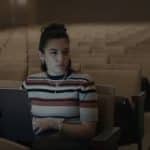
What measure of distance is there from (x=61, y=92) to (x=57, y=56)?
188 mm

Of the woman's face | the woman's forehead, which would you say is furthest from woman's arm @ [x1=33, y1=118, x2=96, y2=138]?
the woman's forehead

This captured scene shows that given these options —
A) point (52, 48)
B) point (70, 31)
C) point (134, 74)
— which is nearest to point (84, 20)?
point (70, 31)

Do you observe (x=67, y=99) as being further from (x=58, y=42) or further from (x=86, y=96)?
(x=58, y=42)

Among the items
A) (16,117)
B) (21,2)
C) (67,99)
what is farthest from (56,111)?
(21,2)

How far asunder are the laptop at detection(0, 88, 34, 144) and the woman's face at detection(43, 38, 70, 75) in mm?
623

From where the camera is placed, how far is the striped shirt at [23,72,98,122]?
2.25 meters

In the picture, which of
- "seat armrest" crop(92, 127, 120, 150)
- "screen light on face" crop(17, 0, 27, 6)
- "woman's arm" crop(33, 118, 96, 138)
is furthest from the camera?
"screen light on face" crop(17, 0, 27, 6)

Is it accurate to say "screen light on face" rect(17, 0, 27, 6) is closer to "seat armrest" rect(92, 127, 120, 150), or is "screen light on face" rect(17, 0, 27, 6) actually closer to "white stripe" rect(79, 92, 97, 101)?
"seat armrest" rect(92, 127, 120, 150)

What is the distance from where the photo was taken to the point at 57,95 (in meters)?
2.29

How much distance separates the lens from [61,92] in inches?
90.0

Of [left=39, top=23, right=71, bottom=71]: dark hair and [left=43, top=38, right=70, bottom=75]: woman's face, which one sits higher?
[left=39, top=23, right=71, bottom=71]: dark hair

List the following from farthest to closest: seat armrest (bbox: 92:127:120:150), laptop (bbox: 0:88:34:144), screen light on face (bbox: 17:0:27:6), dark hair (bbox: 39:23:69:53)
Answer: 1. screen light on face (bbox: 17:0:27:6)
2. dark hair (bbox: 39:23:69:53)
3. seat armrest (bbox: 92:127:120:150)
4. laptop (bbox: 0:88:34:144)

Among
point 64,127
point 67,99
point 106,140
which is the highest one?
point 67,99

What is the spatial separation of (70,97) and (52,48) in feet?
0.90
